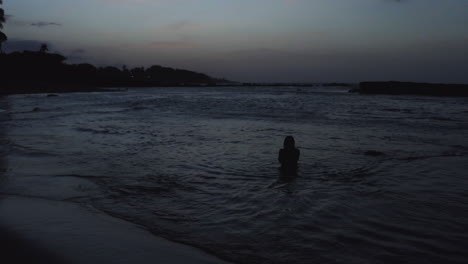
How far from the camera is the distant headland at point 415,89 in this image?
6178cm

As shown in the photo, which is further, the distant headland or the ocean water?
the distant headland

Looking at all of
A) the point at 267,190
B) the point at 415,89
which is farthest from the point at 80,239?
the point at 415,89

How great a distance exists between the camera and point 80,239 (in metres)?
4.09

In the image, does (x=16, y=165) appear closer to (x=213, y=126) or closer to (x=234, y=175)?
(x=234, y=175)

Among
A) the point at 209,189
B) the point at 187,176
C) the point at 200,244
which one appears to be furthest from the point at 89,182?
the point at 200,244

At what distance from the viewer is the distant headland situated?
61.8 m

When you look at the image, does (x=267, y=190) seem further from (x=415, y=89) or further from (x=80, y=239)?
(x=415, y=89)

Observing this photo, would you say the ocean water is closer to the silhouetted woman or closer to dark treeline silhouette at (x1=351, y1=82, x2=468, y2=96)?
the silhouetted woman

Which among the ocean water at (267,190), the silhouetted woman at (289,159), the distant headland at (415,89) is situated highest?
the distant headland at (415,89)

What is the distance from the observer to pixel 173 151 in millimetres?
10750

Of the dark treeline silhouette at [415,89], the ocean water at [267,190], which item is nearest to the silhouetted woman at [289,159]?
the ocean water at [267,190]

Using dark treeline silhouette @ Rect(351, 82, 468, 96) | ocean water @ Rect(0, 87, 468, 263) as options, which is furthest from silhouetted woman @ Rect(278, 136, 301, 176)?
dark treeline silhouette @ Rect(351, 82, 468, 96)

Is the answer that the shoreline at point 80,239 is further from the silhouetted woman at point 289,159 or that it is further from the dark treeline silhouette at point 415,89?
the dark treeline silhouette at point 415,89

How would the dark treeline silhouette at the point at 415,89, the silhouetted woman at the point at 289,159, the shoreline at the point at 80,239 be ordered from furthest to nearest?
1. the dark treeline silhouette at the point at 415,89
2. the silhouetted woman at the point at 289,159
3. the shoreline at the point at 80,239
